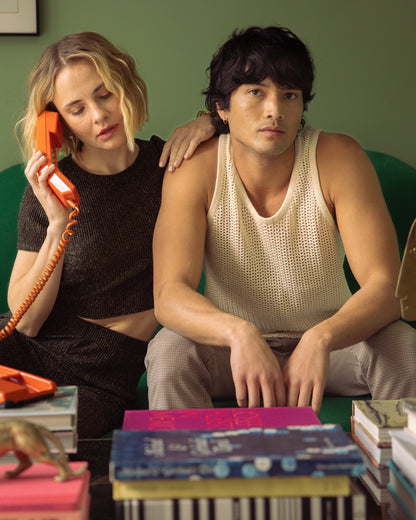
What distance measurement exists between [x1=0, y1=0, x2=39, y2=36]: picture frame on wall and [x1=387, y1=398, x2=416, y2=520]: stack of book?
71.9 inches

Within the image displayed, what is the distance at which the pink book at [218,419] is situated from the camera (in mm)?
937

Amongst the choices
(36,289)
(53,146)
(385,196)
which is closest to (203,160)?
(53,146)

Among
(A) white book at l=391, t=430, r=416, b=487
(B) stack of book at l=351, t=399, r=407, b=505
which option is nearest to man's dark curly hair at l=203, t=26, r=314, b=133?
(B) stack of book at l=351, t=399, r=407, b=505

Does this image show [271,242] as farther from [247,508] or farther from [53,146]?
[247,508]

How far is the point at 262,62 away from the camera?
1535 millimetres

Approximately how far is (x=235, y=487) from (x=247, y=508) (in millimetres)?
29

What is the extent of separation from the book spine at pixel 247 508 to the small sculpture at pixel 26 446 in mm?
81

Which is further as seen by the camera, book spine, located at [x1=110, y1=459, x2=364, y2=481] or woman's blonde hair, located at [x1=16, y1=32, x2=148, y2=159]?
woman's blonde hair, located at [x1=16, y1=32, x2=148, y2=159]

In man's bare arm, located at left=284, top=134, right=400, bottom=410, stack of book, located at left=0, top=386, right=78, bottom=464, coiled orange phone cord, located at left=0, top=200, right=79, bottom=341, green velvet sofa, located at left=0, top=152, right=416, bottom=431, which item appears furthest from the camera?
green velvet sofa, located at left=0, top=152, right=416, bottom=431

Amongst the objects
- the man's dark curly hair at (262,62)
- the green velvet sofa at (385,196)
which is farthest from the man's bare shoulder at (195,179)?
the green velvet sofa at (385,196)

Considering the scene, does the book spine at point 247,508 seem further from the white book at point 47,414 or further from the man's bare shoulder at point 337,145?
the man's bare shoulder at point 337,145

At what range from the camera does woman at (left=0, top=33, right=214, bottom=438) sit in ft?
5.28

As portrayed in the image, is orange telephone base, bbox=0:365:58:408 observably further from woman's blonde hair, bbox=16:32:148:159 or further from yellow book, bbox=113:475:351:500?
A: woman's blonde hair, bbox=16:32:148:159

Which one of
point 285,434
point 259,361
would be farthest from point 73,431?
point 259,361
